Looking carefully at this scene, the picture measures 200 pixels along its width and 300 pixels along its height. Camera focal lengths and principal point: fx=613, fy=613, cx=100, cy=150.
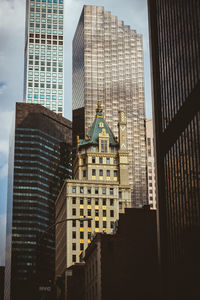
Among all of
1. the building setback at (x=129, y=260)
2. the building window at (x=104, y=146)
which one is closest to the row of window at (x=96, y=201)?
the building window at (x=104, y=146)

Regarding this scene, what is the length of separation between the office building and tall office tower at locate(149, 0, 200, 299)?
75501 millimetres

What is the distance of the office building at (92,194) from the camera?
17088 centimetres

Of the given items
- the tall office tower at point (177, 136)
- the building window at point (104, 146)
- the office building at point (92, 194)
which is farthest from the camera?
the building window at point (104, 146)

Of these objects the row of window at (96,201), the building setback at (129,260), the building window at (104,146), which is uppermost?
the building window at (104,146)

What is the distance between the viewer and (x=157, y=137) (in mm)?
97500

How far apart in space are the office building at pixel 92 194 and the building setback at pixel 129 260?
62.8 metres

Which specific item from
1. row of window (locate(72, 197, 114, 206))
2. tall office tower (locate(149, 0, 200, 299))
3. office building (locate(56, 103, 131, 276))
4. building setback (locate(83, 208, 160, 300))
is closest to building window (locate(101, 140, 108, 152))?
office building (locate(56, 103, 131, 276))

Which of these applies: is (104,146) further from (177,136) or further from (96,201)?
(177,136)

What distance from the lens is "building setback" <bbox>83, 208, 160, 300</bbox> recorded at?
100m

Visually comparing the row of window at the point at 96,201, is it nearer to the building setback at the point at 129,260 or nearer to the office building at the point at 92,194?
the office building at the point at 92,194

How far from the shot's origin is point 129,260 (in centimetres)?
10200

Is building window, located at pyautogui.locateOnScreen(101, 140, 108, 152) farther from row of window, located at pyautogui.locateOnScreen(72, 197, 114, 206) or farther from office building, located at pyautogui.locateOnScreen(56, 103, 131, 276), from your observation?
row of window, located at pyautogui.locateOnScreen(72, 197, 114, 206)

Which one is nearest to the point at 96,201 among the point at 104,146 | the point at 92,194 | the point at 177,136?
the point at 92,194

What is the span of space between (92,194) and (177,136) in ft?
307
